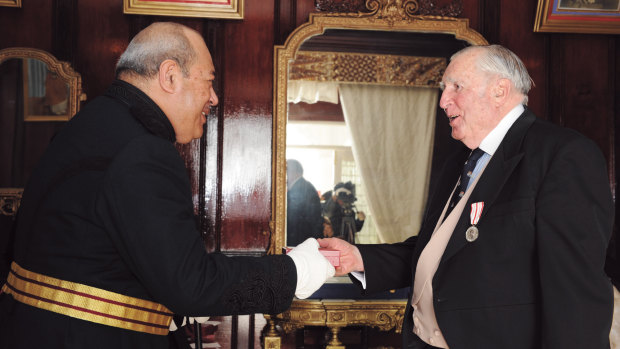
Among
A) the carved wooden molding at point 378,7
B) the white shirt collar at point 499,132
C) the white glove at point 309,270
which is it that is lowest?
the white glove at point 309,270

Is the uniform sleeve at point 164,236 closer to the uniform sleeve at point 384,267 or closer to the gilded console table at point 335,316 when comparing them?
the uniform sleeve at point 384,267

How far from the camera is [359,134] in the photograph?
153 inches

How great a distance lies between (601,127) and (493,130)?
7.99 feet

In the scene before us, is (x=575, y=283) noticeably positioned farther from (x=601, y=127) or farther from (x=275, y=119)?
(x=601, y=127)

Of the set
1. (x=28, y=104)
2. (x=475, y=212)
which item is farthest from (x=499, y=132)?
(x=28, y=104)

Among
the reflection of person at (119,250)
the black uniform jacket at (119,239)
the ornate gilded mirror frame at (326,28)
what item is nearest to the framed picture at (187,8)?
the ornate gilded mirror frame at (326,28)

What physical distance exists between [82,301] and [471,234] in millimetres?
1197

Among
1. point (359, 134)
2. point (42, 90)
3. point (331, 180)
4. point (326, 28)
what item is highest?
point (326, 28)

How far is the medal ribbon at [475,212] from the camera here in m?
1.88

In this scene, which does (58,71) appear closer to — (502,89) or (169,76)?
(169,76)

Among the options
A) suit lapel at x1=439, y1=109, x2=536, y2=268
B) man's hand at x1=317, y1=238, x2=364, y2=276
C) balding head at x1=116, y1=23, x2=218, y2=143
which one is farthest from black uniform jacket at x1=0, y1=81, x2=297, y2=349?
man's hand at x1=317, y1=238, x2=364, y2=276

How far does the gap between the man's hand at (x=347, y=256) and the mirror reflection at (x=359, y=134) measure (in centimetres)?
133

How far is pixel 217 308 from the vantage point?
5.19 feet

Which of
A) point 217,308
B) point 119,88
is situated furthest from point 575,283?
point 119,88
